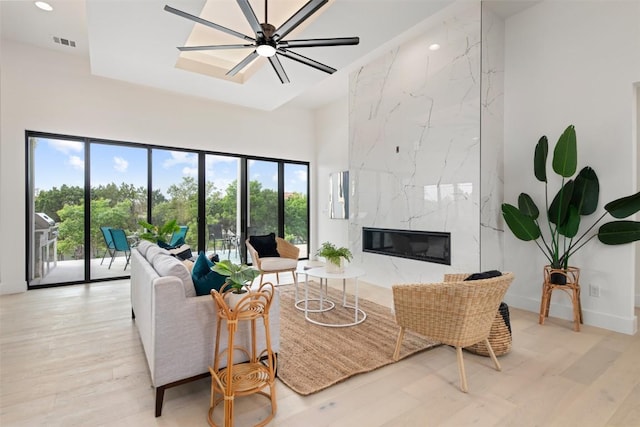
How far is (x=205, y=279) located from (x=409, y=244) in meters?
3.29

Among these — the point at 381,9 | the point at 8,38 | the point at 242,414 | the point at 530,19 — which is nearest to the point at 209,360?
the point at 242,414

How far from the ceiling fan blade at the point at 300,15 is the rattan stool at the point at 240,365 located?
2.13 m

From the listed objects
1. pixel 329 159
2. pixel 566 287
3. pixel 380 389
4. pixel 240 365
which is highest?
pixel 329 159

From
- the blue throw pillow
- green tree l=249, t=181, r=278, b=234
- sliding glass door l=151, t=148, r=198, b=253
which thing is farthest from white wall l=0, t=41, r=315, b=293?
the blue throw pillow

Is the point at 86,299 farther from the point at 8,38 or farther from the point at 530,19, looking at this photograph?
the point at 530,19

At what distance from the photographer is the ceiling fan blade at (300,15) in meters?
2.36

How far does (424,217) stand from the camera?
14.4ft

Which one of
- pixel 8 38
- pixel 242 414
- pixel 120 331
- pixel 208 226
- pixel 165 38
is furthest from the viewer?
pixel 208 226

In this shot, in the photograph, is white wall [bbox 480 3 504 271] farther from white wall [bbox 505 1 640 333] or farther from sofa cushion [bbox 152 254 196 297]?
sofa cushion [bbox 152 254 196 297]

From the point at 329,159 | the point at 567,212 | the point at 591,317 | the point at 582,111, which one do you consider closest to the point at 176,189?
the point at 329,159

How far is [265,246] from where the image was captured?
4914mm

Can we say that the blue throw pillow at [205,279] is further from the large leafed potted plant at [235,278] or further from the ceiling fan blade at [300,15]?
the ceiling fan blade at [300,15]

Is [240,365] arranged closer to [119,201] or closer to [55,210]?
[119,201]

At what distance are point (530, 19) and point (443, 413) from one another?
14.9 feet
